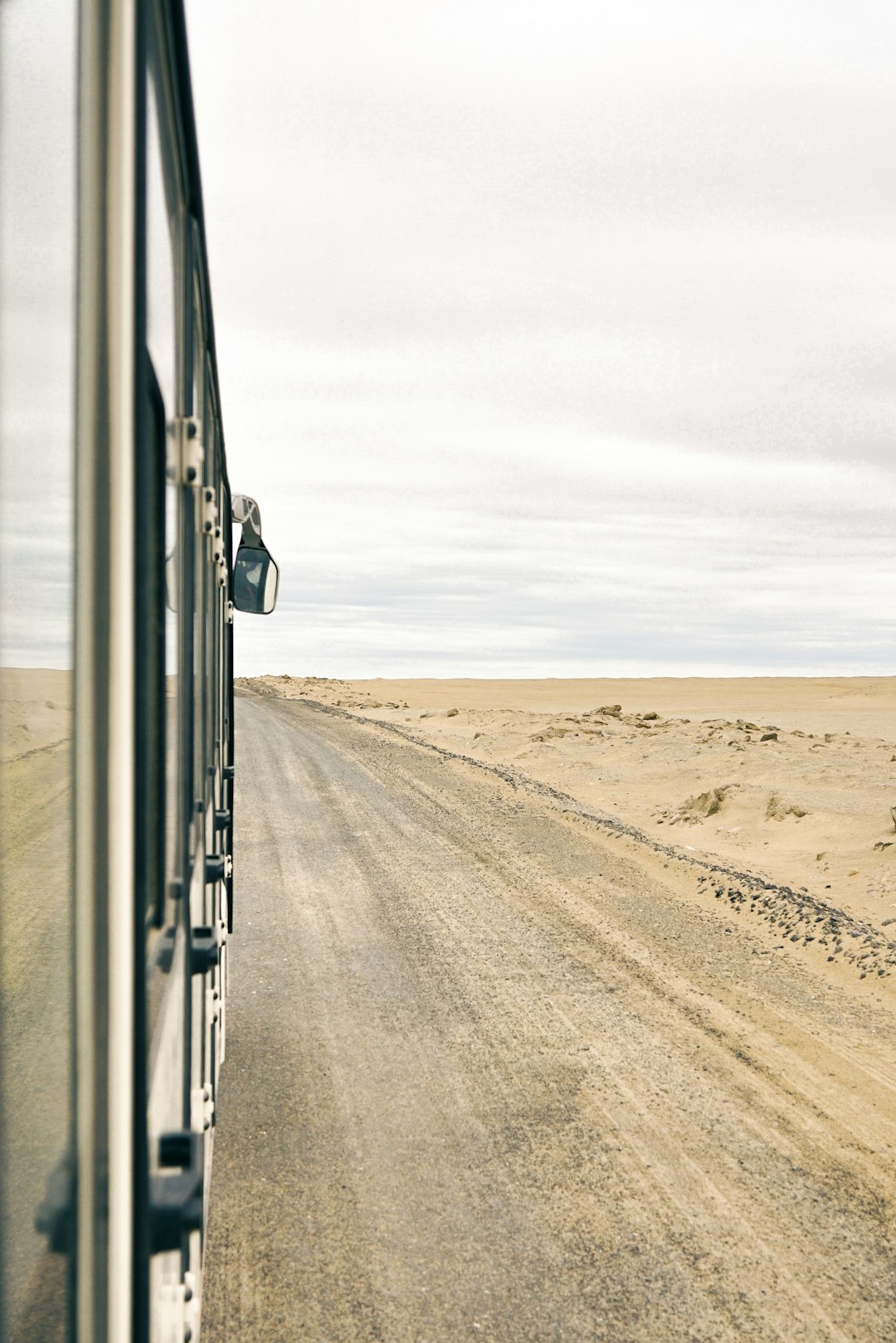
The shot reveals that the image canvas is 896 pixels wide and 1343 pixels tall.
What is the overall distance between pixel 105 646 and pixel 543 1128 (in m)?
4.54

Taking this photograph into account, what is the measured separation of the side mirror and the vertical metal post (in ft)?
16.3

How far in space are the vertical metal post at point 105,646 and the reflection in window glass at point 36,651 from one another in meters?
0.03

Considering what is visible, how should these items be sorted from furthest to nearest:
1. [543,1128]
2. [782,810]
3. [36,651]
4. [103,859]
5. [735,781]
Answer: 1. [735,781]
2. [782,810]
3. [543,1128]
4. [103,859]
5. [36,651]

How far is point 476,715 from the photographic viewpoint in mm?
36562

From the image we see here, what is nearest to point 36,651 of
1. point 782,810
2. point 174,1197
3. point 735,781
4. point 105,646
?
point 105,646

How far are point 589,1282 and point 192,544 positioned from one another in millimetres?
3064

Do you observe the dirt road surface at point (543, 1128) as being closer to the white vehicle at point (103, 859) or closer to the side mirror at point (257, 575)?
the side mirror at point (257, 575)

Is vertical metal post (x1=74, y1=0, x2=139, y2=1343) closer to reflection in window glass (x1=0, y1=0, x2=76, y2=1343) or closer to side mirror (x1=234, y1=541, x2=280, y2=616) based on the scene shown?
reflection in window glass (x1=0, y1=0, x2=76, y2=1343)

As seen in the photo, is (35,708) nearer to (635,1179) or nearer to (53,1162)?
(53,1162)

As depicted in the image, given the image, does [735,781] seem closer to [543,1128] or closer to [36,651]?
[543,1128]

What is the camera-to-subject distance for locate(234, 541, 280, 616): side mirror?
6.14m

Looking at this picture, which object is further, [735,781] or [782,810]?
[735,781]

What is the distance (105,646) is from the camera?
3.81 feet

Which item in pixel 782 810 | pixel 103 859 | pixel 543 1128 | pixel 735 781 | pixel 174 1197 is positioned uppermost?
pixel 103 859
